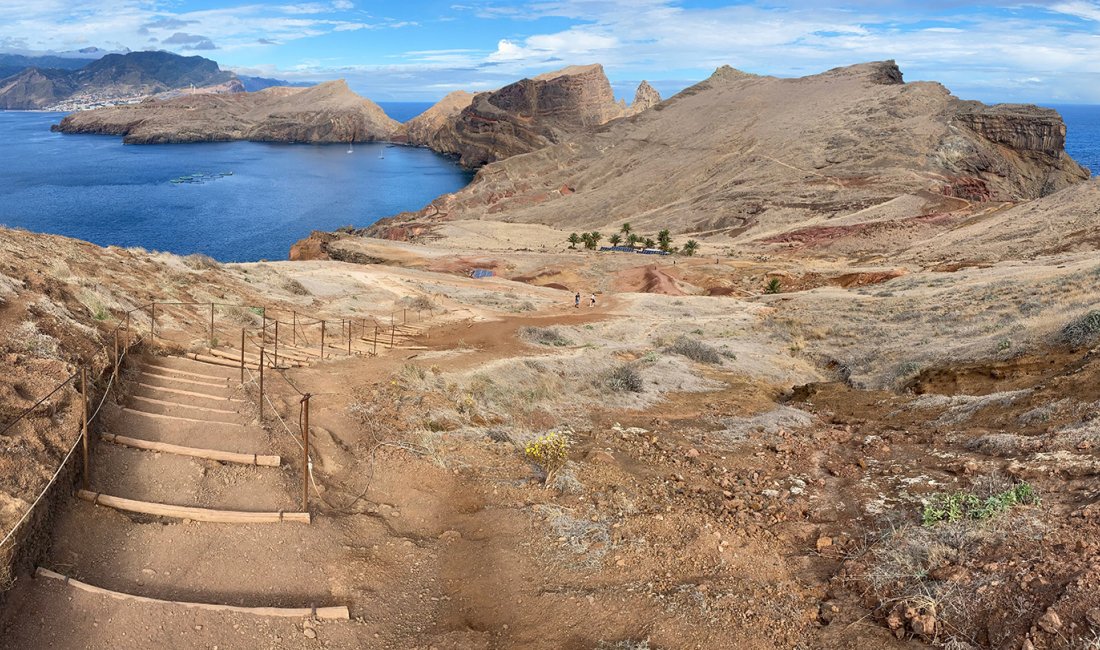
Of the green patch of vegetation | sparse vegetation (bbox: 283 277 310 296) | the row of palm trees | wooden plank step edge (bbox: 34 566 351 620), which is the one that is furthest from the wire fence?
the row of palm trees

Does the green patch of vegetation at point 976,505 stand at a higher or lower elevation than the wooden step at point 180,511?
higher

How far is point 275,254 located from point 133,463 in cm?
7222

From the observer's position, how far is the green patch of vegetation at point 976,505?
8.68 metres

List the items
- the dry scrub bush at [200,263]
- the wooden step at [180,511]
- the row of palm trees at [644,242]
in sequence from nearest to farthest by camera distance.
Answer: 1. the wooden step at [180,511]
2. the dry scrub bush at [200,263]
3. the row of palm trees at [644,242]

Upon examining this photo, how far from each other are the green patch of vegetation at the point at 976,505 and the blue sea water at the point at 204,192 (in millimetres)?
73957

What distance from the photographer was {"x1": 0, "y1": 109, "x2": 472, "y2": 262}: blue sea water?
3248 inches

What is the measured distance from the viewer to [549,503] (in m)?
10.8

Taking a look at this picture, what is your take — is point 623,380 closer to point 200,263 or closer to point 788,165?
point 200,263

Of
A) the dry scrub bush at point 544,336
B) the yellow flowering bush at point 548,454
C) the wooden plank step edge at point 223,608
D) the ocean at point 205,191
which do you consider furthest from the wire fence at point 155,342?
the ocean at point 205,191

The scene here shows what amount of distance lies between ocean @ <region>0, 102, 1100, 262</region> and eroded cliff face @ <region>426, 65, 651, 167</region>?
10.8 metres

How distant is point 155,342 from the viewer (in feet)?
46.5

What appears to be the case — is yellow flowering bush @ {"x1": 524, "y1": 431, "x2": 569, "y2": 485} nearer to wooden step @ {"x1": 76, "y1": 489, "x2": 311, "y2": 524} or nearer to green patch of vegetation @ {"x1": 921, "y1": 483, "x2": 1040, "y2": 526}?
wooden step @ {"x1": 76, "y1": 489, "x2": 311, "y2": 524}

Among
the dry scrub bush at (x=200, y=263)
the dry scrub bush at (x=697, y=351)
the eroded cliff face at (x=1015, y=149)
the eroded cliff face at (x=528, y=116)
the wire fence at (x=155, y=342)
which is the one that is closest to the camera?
the wire fence at (x=155, y=342)

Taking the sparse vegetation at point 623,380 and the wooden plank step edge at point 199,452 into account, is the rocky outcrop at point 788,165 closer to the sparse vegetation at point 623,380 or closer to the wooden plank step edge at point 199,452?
the sparse vegetation at point 623,380
